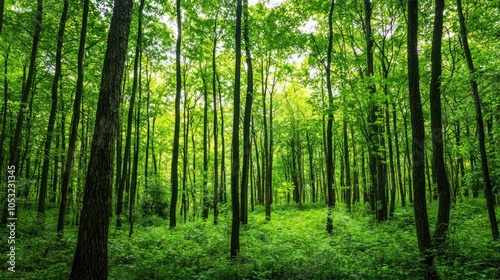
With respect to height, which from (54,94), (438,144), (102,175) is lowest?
(102,175)

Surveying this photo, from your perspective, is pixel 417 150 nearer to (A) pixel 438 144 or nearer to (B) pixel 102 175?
(A) pixel 438 144

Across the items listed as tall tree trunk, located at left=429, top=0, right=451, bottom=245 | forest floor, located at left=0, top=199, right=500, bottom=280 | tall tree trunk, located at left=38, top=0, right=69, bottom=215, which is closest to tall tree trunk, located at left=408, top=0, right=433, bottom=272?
forest floor, located at left=0, top=199, right=500, bottom=280

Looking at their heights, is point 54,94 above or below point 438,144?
above

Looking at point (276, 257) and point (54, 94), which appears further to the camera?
point (54, 94)

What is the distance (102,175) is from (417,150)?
7405mm

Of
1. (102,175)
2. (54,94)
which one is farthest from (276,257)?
(54,94)

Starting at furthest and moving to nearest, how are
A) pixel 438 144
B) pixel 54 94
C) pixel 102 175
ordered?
pixel 54 94 → pixel 438 144 → pixel 102 175

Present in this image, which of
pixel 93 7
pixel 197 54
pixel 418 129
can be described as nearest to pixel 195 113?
pixel 197 54

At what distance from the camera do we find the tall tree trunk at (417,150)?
6.81 m

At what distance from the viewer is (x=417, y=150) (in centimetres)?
686

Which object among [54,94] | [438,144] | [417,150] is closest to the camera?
[417,150]

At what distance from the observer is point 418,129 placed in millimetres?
7000

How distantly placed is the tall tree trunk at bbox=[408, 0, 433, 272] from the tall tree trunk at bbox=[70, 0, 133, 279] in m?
7.20

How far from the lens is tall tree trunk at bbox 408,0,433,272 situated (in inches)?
268
